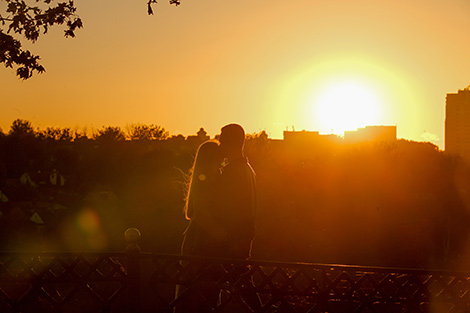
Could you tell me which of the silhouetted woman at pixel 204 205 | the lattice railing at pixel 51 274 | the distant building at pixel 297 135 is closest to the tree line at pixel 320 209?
the silhouetted woman at pixel 204 205

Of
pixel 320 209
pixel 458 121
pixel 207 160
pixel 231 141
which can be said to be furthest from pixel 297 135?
pixel 207 160

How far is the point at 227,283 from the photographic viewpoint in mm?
5684

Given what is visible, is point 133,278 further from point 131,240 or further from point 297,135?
point 297,135

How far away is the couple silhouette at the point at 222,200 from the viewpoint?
250 inches

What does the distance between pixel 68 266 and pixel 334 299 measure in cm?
240

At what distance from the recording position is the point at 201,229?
6.43 metres

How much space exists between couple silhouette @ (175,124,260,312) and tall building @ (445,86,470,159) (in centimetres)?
8675

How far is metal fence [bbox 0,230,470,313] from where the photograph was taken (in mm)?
5457

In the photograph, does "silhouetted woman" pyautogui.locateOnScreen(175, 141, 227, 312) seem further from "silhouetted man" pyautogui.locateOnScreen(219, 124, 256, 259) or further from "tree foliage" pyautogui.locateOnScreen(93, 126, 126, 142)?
"tree foliage" pyautogui.locateOnScreen(93, 126, 126, 142)

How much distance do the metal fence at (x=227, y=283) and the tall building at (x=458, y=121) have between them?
87.1 meters

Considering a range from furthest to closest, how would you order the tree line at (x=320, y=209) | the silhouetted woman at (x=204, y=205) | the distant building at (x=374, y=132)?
the distant building at (x=374, y=132), the tree line at (x=320, y=209), the silhouetted woman at (x=204, y=205)

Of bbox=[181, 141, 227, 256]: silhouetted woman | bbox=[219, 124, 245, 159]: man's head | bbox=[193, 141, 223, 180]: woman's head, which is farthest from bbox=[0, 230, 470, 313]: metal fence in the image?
bbox=[219, 124, 245, 159]: man's head

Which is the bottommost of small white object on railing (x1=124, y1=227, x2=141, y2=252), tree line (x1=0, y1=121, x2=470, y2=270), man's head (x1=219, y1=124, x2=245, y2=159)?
tree line (x1=0, y1=121, x2=470, y2=270)

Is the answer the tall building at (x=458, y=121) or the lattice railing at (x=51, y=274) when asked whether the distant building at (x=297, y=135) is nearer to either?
the tall building at (x=458, y=121)
